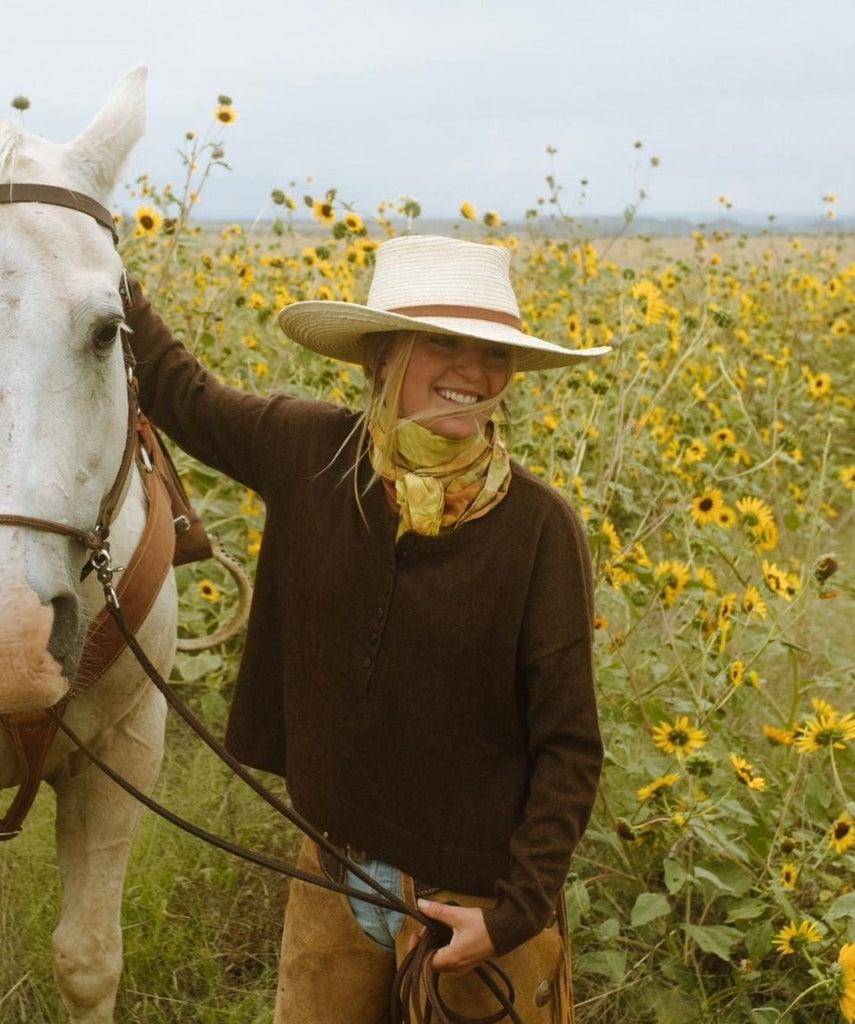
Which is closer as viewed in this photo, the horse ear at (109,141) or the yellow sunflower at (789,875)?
the horse ear at (109,141)

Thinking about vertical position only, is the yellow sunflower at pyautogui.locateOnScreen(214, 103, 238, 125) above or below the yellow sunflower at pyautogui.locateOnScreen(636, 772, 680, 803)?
above

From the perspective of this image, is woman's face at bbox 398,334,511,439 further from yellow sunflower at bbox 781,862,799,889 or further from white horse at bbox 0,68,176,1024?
yellow sunflower at bbox 781,862,799,889

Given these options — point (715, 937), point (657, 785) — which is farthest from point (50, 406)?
point (715, 937)

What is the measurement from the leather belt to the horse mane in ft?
3.91

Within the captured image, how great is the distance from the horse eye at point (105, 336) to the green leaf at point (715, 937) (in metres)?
1.77

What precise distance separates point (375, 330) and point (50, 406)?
559mm

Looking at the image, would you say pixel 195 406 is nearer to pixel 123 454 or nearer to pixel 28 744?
pixel 123 454

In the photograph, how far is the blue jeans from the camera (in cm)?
195

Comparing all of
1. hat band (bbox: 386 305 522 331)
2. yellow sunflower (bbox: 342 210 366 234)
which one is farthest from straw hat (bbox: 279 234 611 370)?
yellow sunflower (bbox: 342 210 366 234)

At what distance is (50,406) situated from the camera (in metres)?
1.60

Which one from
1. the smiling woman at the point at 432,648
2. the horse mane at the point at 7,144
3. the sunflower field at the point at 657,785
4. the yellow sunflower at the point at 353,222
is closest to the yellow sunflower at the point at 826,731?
the sunflower field at the point at 657,785

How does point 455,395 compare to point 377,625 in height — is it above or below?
above

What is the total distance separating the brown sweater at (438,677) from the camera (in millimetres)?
1798

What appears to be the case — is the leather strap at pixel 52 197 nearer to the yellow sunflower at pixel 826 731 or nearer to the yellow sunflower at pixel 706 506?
the yellow sunflower at pixel 826 731
